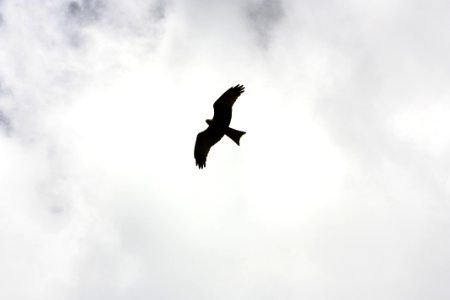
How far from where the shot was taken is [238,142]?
2216 centimetres

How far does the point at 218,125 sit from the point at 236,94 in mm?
1491

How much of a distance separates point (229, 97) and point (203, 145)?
8.95ft

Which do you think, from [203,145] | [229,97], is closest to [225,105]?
[229,97]

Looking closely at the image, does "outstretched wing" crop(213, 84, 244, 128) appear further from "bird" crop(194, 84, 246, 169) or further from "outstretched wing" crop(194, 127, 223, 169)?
"outstretched wing" crop(194, 127, 223, 169)

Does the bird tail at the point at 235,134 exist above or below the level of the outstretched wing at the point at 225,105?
below

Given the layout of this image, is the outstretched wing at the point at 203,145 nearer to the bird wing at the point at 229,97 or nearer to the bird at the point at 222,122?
the bird at the point at 222,122

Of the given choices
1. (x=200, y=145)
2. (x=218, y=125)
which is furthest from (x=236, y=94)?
(x=200, y=145)

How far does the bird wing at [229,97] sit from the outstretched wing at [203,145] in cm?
162

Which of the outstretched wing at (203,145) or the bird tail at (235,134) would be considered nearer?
the bird tail at (235,134)

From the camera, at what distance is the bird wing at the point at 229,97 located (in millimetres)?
22141

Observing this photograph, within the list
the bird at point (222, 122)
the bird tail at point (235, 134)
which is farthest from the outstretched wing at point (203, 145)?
the bird tail at point (235, 134)

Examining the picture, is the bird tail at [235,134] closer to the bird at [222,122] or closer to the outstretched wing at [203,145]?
the bird at [222,122]

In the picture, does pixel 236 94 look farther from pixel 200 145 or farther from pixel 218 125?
pixel 200 145

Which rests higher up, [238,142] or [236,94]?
[236,94]
